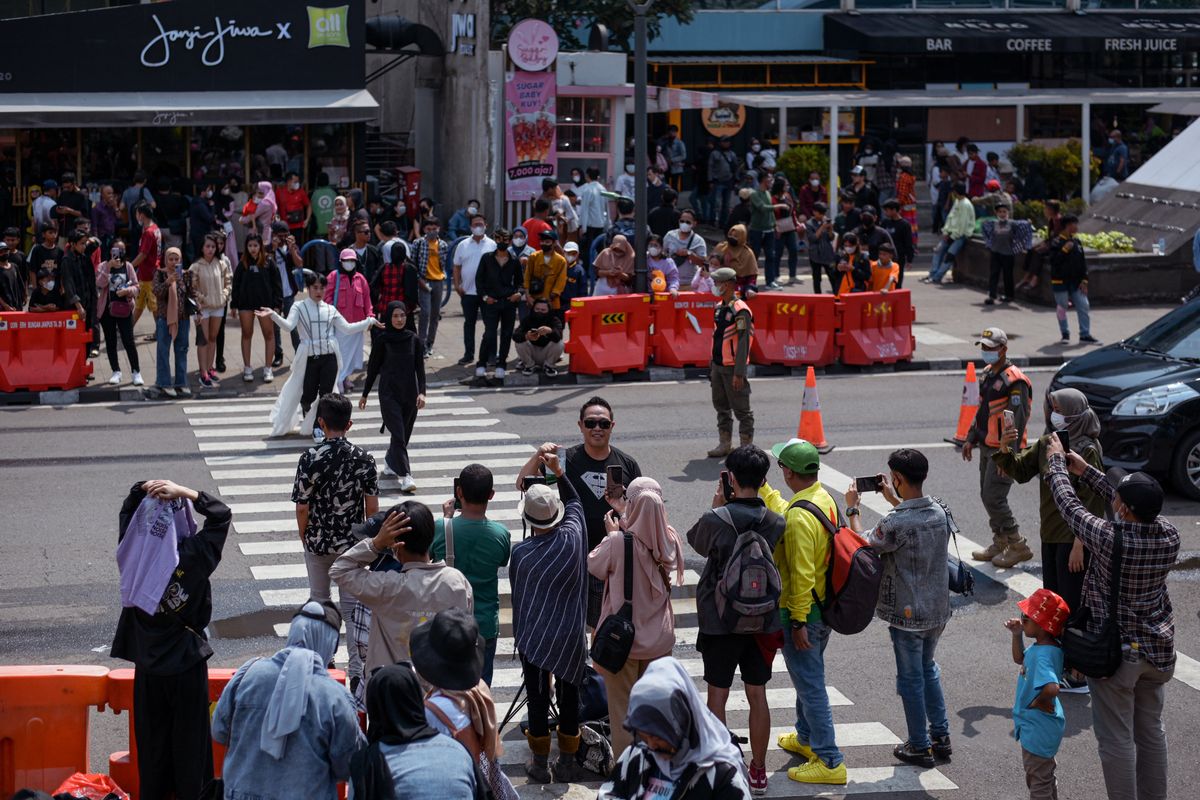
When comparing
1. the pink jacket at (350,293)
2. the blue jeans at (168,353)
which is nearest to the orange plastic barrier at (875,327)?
the pink jacket at (350,293)

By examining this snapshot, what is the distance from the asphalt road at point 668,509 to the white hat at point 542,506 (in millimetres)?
1485

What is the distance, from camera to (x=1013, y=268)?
27484mm

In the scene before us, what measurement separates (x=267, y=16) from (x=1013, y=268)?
1372 cm

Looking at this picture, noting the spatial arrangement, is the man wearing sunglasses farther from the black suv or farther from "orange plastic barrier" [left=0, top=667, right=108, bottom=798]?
the black suv

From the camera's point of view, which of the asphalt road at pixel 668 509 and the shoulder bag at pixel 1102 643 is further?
the asphalt road at pixel 668 509

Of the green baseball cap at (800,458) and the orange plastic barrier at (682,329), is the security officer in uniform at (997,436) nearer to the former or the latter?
the green baseball cap at (800,458)

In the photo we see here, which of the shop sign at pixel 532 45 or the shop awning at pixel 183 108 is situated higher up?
the shop sign at pixel 532 45

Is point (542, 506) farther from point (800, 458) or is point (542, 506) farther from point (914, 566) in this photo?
point (914, 566)

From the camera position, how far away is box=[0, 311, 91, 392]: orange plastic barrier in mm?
19984

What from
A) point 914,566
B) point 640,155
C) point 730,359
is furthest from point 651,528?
point 640,155

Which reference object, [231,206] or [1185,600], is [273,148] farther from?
[1185,600]

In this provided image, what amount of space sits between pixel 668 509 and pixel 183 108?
55.8 ft

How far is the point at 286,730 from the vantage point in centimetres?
626

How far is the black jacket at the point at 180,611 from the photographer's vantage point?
7625 millimetres
